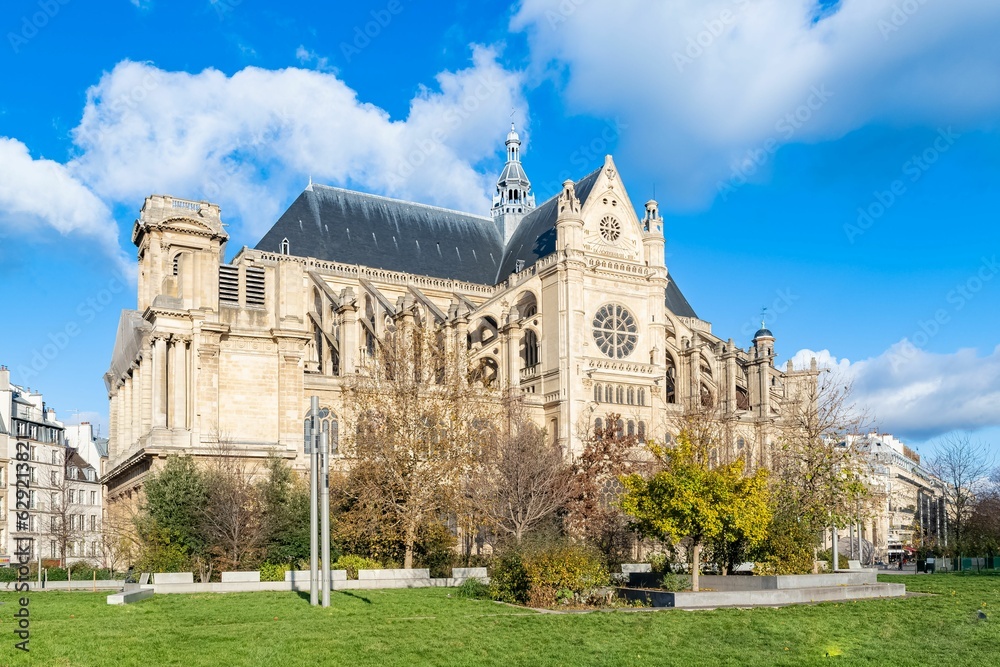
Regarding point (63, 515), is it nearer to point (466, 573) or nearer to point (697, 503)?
point (466, 573)

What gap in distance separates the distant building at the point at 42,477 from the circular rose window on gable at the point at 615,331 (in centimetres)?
2777

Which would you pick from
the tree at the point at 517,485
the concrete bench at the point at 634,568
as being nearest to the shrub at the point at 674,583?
the concrete bench at the point at 634,568

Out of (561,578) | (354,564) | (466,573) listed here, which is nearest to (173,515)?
(354,564)

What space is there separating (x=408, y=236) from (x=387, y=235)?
1548mm

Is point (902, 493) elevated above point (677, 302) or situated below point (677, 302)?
below

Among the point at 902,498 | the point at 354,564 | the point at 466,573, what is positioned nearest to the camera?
the point at 466,573

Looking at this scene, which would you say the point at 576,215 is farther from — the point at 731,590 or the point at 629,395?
the point at 731,590

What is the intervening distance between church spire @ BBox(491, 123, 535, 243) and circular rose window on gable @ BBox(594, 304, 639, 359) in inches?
578

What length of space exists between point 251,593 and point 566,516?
50.0ft

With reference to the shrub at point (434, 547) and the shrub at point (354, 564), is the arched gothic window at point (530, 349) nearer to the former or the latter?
the shrub at point (434, 547)

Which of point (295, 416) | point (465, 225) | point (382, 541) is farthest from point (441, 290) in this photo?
point (382, 541)

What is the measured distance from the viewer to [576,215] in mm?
54969

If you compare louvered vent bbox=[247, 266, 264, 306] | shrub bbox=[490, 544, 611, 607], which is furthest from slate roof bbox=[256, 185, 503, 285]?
shrub bbox=[490, 544, 611, 607]

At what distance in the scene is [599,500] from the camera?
41.6 m
